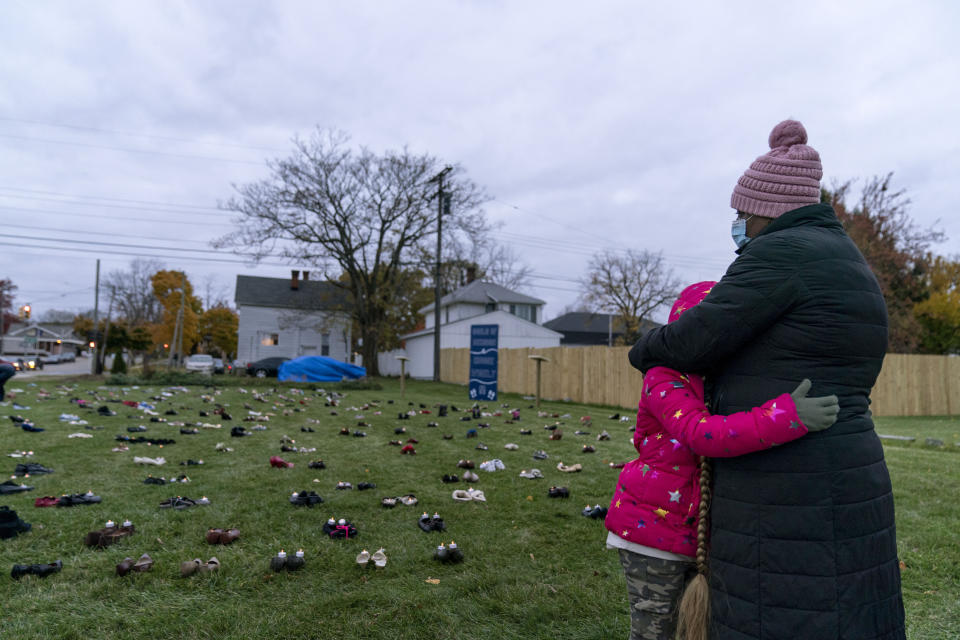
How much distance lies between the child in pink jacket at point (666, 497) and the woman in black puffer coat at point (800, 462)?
80mm

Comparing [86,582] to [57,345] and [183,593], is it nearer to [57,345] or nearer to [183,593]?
[183,593]

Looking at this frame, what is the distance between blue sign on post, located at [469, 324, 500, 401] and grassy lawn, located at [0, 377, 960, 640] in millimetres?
10279

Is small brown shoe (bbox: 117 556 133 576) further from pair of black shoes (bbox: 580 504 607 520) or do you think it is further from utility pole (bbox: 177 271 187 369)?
utility pole (bbox: 177 271 187 369)

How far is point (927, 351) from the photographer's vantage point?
30.9m

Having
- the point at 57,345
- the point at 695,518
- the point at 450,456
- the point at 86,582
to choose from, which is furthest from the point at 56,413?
the point at 57,345

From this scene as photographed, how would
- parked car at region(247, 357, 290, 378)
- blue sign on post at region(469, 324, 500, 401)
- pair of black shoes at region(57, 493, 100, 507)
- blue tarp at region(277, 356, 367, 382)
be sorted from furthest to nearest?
parked car at region(247, 357, 290, 378)
blue tarp at region(277, 356, 367, 382)
blue sign on post at region(469, 324, 500, 401)
pair of black shoes at region(57, 493, 100, 507)

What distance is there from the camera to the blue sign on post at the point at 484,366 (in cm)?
1723

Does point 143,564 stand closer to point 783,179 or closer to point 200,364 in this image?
point 783,179

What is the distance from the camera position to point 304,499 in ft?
15.4

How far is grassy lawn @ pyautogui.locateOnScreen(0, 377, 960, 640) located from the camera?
2.79 metres

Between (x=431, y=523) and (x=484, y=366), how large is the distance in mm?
13080

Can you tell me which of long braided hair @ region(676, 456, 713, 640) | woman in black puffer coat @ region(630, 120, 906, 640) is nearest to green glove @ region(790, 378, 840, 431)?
woman in black puffer coat @ region(630, 120, 906, 640)

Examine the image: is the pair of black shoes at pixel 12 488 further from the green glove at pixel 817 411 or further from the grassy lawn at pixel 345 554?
the green glove at pixel 817 411

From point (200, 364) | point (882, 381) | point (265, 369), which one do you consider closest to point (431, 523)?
point (882, 381)
